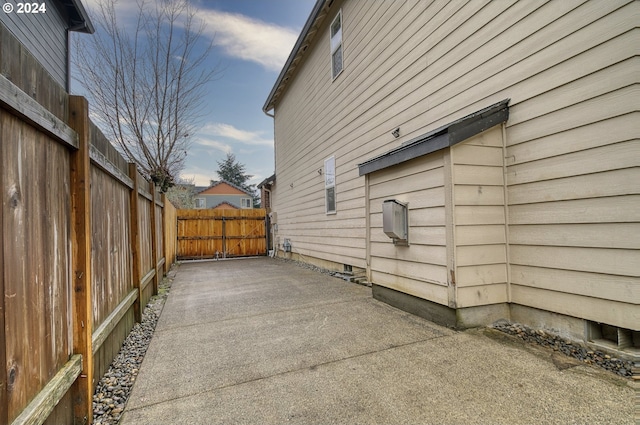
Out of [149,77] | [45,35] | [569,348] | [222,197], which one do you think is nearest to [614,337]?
[569,348]

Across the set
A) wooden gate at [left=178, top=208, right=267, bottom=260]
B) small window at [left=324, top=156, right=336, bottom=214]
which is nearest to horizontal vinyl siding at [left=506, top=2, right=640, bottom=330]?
small window at [left=324, top=156, right=336, bottom=214]

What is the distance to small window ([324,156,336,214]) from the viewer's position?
22.3 ft

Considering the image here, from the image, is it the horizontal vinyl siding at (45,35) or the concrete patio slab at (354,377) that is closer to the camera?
the concrete patio slab at (354,377)

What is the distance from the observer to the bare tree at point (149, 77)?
265 inches

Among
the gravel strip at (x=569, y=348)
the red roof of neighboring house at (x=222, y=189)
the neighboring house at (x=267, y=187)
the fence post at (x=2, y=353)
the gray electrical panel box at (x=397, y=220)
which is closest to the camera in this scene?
the fence post at (x=2, y=353)

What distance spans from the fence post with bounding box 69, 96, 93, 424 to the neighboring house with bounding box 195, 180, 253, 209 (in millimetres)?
31024

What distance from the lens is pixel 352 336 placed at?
2830 millimetres

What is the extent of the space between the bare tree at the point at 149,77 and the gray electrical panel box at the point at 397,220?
6.47 metres

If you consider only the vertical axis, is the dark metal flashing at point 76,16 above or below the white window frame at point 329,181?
above

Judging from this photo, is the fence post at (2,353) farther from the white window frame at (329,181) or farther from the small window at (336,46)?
the small window at (336,46)

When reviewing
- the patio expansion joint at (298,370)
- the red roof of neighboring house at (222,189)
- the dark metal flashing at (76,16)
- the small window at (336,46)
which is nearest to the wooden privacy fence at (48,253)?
→ the patio expansion joint at (298,370)

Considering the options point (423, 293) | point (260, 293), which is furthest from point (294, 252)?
point (423, 293)

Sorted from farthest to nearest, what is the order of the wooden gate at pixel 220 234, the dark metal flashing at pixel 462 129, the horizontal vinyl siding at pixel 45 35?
the wooden gate at pixel 220 234 < the horizontal vinyl siding at pixel 45 35 < the dark metal flashing at pixel 462 129

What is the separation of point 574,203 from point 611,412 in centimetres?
154
